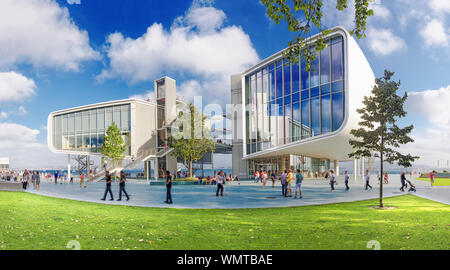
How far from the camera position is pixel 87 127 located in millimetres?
51250

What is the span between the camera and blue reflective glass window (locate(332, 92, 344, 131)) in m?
29.7

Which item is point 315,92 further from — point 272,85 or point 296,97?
point 272,85

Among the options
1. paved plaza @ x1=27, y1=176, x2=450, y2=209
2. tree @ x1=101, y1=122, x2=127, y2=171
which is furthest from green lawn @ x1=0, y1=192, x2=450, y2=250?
tree @ x1=101, y1=122, x2=127, y2=171

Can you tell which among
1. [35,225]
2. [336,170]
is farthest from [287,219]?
[336,170]

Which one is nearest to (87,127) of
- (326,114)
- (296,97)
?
(296,97)

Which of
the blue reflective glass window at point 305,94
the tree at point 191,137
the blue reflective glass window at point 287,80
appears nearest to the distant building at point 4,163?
the tree at point 191,137

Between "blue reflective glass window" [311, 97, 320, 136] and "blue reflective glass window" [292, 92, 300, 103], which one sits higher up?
"blue reflective glass window" [292, 92, 300, 103]

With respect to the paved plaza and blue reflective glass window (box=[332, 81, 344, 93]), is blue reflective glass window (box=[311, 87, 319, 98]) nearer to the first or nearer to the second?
blue reflective glass window (box=[332, 81, 344, 93])

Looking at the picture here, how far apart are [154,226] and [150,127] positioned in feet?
143

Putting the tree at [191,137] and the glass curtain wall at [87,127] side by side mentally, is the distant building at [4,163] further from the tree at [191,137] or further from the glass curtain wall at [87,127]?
the tree at [191,137]

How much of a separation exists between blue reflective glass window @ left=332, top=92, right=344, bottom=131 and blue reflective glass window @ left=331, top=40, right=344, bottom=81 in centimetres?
Answer: 190
